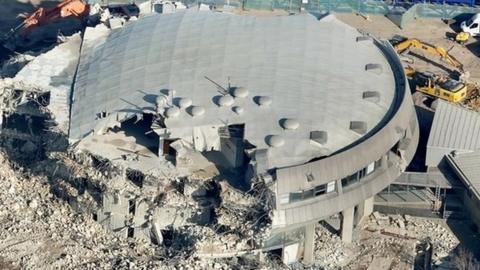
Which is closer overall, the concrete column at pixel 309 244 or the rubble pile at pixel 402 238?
the concrete column at pixel 309 244

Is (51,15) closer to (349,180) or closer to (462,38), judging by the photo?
(462,38)

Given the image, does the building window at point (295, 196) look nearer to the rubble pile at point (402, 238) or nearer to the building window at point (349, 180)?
the building window at point (349, 180)

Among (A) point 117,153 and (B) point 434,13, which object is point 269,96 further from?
(B) point 434,13

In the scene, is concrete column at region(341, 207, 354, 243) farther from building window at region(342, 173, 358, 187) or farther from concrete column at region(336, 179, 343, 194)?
concrete column at region(336, 179, 343, 194)

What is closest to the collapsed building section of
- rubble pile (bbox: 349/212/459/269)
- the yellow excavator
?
rubble pile (bbox: 349/212/459/269)

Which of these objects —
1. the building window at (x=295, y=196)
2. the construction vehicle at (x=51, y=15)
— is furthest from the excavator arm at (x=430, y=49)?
the building window at (x=295, y=196)

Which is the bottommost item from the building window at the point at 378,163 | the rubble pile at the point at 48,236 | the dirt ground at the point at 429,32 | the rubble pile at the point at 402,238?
the rubble pile at the point at 402,238

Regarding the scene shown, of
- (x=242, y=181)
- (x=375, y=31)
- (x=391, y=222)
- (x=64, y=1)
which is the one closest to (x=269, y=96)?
(x=242, y=181)
